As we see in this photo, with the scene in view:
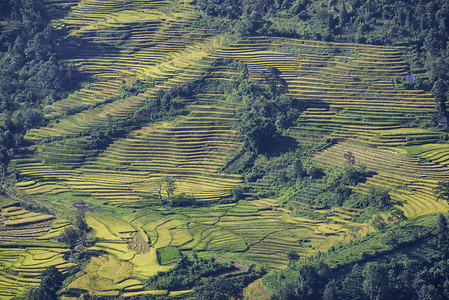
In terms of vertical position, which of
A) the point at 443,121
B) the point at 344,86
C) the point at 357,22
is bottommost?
the point at 443,121

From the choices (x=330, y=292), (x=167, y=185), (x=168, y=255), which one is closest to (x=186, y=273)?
(x=168, y=255)

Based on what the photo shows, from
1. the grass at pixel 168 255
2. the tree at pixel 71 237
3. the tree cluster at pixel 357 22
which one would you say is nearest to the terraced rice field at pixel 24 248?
the tree at pixel 71 237

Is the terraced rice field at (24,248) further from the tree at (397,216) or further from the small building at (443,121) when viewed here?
the small building at (443,121)

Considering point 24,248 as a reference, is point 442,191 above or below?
above

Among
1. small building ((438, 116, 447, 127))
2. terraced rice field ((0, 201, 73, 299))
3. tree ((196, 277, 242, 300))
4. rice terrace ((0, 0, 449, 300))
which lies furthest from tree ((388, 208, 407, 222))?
terraced rice field ((0, 201, 73, 299))

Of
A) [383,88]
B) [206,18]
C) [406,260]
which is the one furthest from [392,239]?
[206,18]

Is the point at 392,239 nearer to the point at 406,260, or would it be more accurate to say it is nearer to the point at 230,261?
the point at 406,260

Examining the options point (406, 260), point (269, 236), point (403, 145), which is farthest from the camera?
point (403, 145)

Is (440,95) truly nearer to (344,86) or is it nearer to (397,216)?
(344,86)
